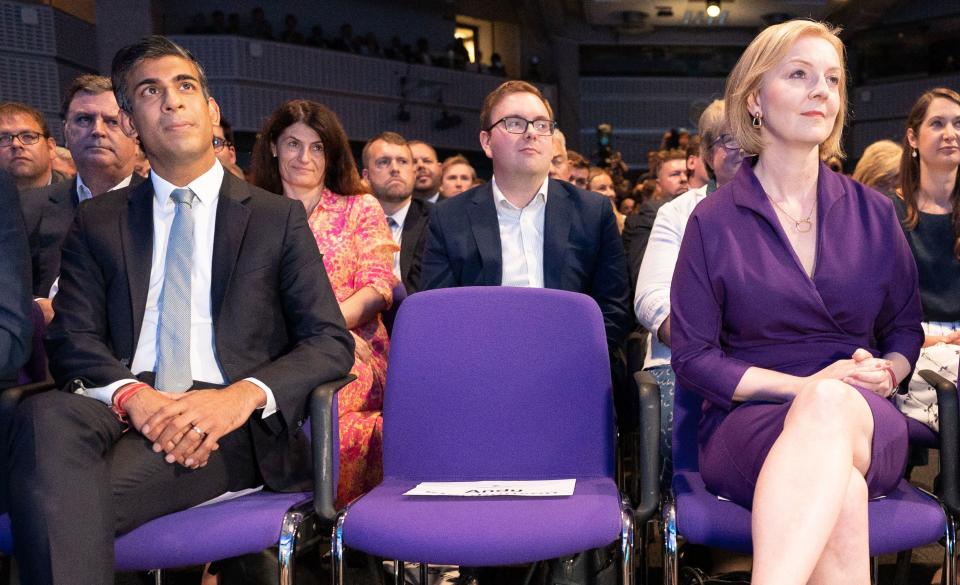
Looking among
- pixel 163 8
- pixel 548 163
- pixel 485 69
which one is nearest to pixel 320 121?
pixel 548 163

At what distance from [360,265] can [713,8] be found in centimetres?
1095

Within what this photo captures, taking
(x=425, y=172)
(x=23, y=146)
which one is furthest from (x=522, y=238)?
(x=425, y=172)

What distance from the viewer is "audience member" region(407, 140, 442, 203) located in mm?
5113

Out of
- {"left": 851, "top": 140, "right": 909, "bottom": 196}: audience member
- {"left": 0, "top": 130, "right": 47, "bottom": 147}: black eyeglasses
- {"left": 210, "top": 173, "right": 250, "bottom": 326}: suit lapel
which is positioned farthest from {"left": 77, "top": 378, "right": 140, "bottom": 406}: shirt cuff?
{"left": 851, "top": 140, "right": 909, "bottom": 196}: audience member

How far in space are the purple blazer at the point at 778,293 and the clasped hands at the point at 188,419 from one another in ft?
2.91

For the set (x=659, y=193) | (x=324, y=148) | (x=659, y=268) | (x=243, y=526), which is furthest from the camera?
(x=659, y=193)

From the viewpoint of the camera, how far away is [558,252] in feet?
8.52

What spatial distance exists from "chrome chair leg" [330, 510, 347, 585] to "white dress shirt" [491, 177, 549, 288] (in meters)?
1.08

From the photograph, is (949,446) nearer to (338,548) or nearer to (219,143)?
(338,548)

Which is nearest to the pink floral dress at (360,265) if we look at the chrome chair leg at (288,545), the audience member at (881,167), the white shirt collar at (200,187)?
the white shirt collar at (200,187)

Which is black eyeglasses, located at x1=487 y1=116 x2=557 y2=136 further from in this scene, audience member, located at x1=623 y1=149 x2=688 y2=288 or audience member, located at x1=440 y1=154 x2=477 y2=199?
audience member, located at x1=440 y1=154 x2=477 y2=199

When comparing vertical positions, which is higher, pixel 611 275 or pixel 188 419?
pixel 611 275

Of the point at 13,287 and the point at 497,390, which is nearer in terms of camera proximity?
the point at 13,287

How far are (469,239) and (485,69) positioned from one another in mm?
10145
